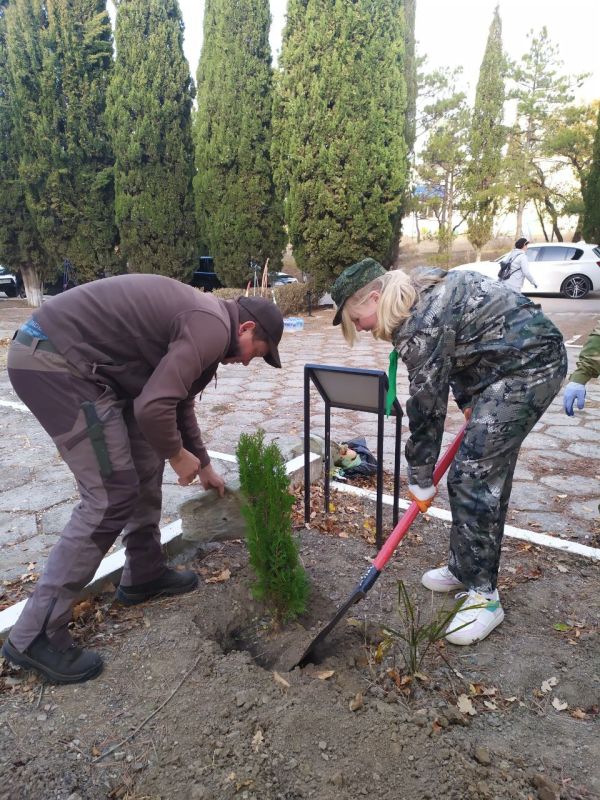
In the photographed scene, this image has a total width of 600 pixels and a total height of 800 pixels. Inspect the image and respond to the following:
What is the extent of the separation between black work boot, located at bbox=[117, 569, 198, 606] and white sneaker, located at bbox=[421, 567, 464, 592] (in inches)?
41.3

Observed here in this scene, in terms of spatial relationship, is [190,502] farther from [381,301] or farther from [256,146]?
[256,146]

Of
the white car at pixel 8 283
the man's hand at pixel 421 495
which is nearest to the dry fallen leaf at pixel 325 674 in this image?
the man's hand at pixel 421 495

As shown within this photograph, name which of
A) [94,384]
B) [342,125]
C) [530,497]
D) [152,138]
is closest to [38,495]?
[94,384]

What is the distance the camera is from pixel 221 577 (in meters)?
2.71

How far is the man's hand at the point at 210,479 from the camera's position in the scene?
2621 millimetres

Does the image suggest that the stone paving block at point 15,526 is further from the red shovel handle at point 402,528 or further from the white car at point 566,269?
the white car at point 566,269

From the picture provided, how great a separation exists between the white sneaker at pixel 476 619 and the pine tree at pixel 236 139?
1090 cm

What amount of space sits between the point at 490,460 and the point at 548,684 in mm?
799

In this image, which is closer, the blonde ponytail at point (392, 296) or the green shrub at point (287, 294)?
the blonde ponytail at point (392, 296)

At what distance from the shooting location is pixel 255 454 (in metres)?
2.28

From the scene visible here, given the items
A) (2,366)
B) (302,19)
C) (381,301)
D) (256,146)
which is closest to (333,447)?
(381,301)

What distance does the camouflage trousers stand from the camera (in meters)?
2.18

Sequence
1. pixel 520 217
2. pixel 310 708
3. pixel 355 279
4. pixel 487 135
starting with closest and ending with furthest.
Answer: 1. pixel 310 708
2. pixel 355 279
3. pixel 487 135
4. pixel 520 217

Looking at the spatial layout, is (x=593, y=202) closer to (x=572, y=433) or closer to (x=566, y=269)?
(x=566, y=269)
